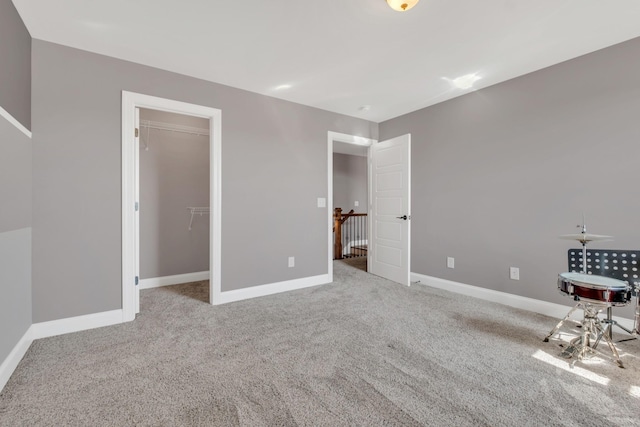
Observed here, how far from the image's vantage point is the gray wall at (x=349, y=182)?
23.6 feet

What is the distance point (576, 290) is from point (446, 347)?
0.93m

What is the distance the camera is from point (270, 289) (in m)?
3.37

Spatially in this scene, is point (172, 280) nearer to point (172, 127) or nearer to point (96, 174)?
point (96, 174)

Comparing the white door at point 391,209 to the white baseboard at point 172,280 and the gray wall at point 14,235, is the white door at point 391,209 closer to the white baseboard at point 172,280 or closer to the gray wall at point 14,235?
the white baseboard at point 172,280

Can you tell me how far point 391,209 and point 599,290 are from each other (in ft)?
7.79

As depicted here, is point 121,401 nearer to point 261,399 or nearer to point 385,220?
point 261,399

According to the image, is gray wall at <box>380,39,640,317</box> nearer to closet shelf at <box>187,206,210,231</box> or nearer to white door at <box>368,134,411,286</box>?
white door at <box>368,134,411,286</box>

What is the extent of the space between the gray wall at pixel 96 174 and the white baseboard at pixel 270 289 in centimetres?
7

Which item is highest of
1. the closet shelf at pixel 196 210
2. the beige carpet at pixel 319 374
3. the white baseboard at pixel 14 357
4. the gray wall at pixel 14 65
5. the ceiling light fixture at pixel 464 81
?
the ceiling light fixture at pixel 464 81

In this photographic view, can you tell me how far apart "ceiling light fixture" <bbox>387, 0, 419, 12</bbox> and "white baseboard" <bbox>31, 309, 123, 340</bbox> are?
3278 mm

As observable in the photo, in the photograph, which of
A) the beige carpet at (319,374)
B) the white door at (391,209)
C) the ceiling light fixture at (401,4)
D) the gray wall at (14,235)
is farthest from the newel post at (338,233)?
the gray wall at (14,235)

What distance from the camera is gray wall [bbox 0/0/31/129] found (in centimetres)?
173

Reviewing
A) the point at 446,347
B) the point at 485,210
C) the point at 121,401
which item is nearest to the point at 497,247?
the point at 485,210

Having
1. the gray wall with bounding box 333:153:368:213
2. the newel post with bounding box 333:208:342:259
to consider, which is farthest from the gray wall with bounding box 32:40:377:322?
the gray wall with bounding box 333:153:368:213
